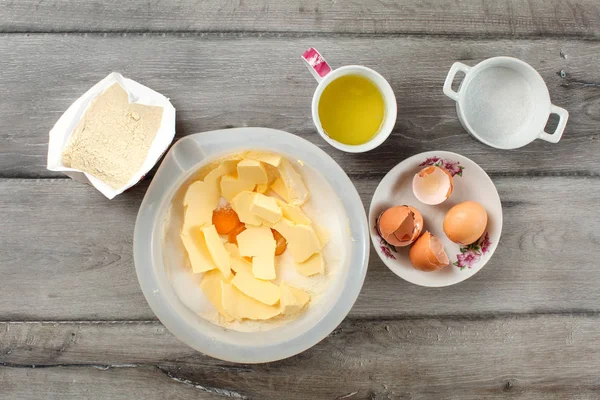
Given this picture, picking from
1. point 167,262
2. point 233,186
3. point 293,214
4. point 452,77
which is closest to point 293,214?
point 293,214

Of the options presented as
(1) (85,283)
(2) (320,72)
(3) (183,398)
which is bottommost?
(3) (183,398)

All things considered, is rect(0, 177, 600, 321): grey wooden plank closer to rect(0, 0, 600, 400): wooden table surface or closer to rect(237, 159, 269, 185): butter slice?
rect(0, 0, 600, 400): wooden table surface

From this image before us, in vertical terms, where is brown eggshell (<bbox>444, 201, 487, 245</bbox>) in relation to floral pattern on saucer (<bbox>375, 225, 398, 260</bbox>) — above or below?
above

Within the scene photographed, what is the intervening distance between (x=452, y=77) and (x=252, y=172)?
13.2 inches

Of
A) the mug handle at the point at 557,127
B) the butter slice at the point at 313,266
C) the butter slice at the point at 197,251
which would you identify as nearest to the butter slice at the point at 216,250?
the butter slice at the point at 197,251

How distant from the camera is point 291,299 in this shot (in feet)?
2.61

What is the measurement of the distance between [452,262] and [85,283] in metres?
0.59

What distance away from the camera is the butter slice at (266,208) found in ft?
2.61

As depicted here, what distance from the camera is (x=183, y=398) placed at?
874mm

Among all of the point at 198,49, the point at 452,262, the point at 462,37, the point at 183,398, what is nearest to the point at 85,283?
the point at 183,398

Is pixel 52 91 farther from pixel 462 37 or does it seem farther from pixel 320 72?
pixel 462 37

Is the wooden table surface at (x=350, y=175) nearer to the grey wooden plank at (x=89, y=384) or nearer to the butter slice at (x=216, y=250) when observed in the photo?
the grey wooden plank at (x=89, y=384)

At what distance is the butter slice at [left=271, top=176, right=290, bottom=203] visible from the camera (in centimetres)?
82

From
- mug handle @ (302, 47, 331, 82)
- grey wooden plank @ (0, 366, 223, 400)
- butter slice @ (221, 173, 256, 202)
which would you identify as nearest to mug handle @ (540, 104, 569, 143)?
mug handle @ (302, 47, 331, 82)
